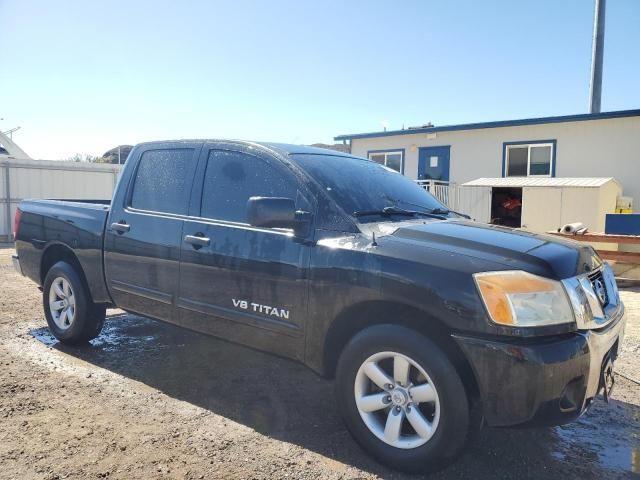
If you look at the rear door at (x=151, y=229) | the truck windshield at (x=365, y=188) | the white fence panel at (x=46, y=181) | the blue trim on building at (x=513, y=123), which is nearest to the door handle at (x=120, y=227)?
the rear door at (x=151, y=229)

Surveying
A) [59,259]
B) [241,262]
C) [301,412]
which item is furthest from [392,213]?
[59,259]

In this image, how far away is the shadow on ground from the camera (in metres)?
3.03

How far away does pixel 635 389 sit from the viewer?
4273 mm

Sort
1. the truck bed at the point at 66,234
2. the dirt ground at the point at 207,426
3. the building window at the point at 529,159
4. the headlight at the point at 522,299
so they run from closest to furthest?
the headlight at the point at 522,299
the dirt ground at the point at 207,426
the truck bed at the point at 66,234
the building window at the point at 529,159

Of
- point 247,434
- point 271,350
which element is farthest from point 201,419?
point 271,350

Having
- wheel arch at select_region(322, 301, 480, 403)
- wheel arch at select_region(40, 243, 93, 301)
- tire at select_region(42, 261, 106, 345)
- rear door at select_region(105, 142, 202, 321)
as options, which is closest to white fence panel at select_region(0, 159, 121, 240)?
wheel arch at select_region(40, 243, 93, 301)

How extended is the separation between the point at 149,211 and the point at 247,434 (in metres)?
2.00

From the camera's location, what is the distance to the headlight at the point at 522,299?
8.48 feet

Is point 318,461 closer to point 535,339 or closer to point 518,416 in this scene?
point 518,416

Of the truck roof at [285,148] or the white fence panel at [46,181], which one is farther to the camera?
the white fence panel at [46,181]

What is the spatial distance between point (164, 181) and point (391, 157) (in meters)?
14.8

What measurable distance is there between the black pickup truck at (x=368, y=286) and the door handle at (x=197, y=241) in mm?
18

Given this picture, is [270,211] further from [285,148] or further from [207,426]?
[207,426]

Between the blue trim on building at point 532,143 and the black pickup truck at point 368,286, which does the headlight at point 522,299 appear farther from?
the blue trim on building at point 532,143
